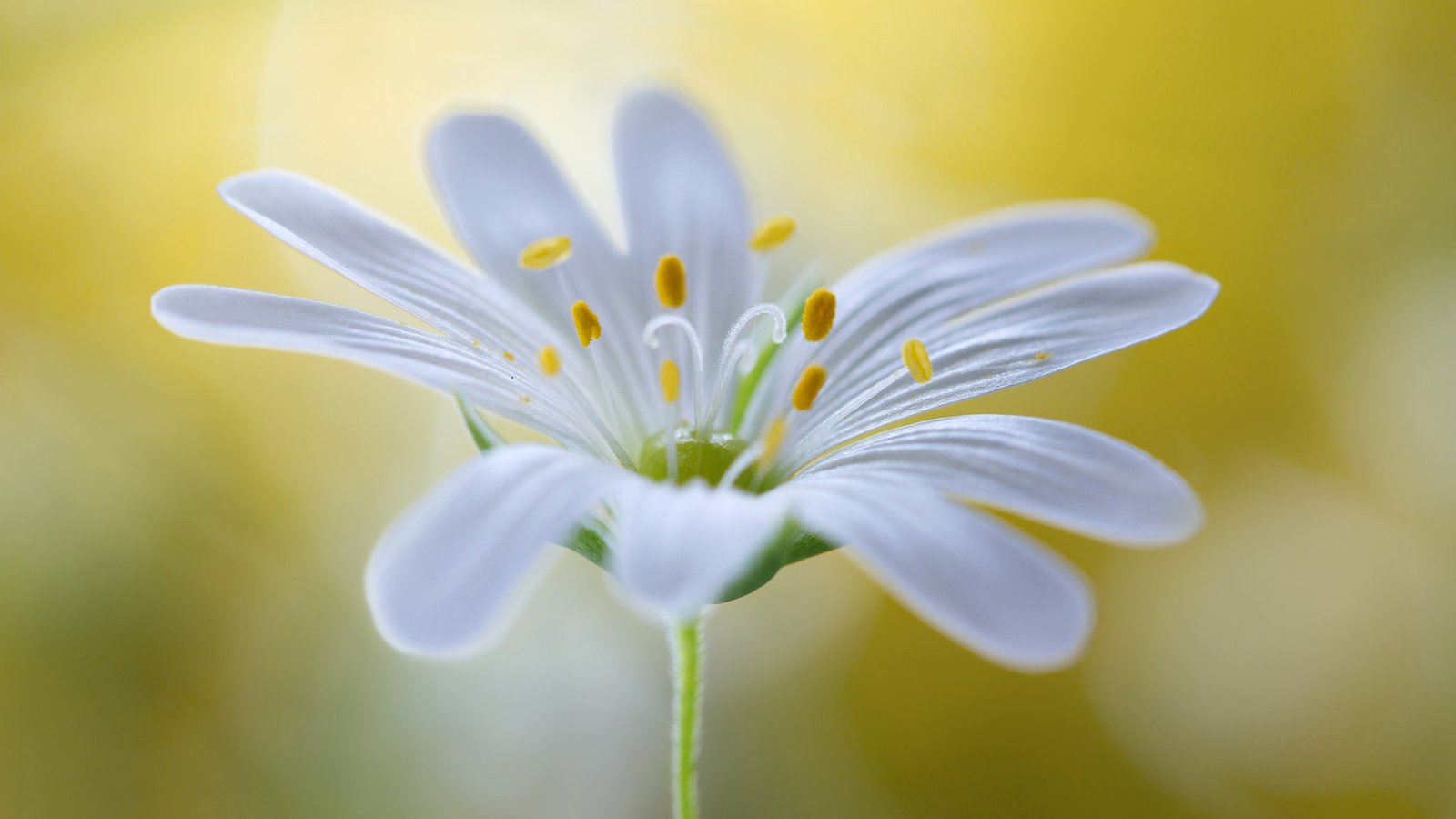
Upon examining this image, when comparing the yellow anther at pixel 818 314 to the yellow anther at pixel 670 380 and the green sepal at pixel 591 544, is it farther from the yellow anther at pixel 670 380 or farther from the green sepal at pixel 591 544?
the green sepal at pixel 591 544

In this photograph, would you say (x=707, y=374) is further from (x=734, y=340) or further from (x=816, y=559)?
(x=816, y=559)

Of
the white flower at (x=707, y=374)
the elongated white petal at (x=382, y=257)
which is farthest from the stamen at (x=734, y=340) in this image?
the elongated white petal at (x=382, y=257)

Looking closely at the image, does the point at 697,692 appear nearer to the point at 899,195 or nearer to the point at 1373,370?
the point at 899,195

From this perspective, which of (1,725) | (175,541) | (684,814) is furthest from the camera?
(175,541)

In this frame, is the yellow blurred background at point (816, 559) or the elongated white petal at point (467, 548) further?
the yellow blurred background at point (816, 559)

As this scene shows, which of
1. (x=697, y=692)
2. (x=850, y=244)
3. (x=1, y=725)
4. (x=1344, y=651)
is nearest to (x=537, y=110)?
(x=850, y=244)

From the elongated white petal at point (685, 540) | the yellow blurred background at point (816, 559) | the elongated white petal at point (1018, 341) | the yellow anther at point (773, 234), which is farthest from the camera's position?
the yellow blurred background at point (816, 559)

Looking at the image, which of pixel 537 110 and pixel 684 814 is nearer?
pixel 684 814
